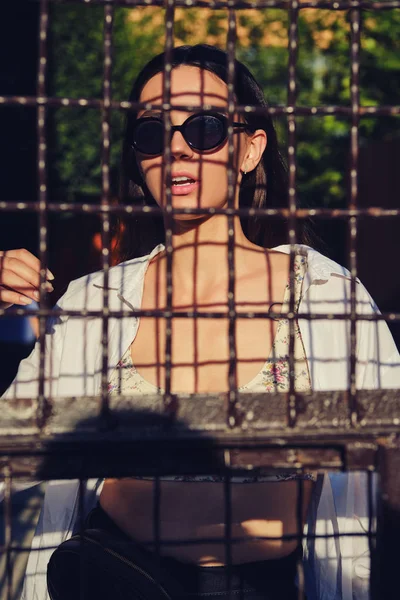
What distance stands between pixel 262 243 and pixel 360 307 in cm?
Result: 55

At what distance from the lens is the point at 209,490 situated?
5.81 ft

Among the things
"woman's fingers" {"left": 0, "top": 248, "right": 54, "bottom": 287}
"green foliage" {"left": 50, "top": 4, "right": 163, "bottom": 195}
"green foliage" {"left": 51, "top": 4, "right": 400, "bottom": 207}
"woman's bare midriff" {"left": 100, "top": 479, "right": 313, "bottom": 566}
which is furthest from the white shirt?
"green foliage" {"left": 50, "top": 4, "right": 163, "bottom": 195}

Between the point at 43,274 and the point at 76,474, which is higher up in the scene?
the point at 43,274

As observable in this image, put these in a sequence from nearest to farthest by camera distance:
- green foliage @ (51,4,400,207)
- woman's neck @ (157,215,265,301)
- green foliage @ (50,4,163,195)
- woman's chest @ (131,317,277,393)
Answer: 1. woman's chest @ (131,317,277,393)
2. woman's neck @ (157,215,265,301)
3. green foliage @ (51,4,400,207)
4. green foliage @ (50,4,163,195)

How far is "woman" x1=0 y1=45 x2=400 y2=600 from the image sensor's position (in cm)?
169

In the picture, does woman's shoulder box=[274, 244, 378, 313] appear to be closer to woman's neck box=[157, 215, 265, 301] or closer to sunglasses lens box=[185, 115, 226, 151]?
woman's neck box=[157, 215, 265, 301]

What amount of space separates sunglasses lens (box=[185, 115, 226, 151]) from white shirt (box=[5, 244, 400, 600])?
1.23ft

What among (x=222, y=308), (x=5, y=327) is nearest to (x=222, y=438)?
(x=222, y=308)

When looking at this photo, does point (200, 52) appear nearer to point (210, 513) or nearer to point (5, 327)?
point (210, 513)

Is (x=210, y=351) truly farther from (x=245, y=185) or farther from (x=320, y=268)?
(x=245, y=185)

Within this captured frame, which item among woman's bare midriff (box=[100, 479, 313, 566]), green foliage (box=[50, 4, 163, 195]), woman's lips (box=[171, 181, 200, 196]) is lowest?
woman's bare midriff (box=[100, 479, 313, 566])

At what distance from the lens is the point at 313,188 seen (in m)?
9.66

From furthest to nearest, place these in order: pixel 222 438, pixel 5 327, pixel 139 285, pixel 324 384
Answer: pixel 5 327, pixel 139 285, pixel 324 384, pixel 222 438

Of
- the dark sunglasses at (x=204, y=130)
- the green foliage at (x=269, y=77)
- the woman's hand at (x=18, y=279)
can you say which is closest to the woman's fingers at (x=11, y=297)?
the woman's hand at (x=18, y=279)
